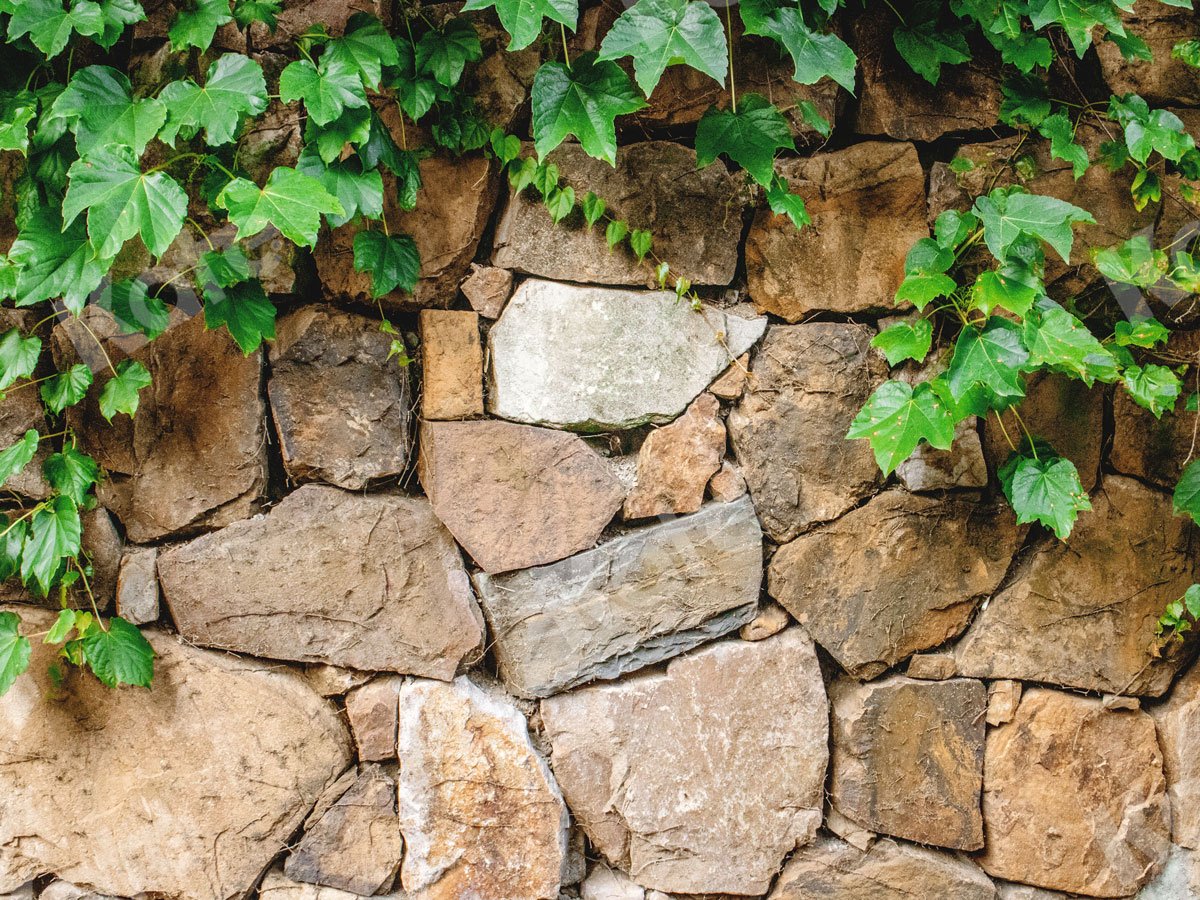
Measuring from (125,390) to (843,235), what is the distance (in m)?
1.35

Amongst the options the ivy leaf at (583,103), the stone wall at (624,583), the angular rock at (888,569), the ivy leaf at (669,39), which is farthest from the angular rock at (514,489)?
the ivy leaf at (669,39)

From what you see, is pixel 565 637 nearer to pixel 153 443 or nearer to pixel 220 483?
pixel 220 483

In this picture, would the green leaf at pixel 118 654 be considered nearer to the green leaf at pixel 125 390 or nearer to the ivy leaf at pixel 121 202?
the green leaf at pixel 125 390

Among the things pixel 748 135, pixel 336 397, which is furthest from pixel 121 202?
pixel 748 135

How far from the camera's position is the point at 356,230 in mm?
1459

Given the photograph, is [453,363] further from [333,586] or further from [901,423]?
[901,423]

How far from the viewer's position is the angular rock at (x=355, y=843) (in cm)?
155

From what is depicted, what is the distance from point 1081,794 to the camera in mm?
1641

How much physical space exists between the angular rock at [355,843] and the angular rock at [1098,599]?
1.22 meters

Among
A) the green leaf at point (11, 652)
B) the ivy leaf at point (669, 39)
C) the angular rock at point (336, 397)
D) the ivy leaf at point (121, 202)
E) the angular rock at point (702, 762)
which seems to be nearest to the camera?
the ivy leaf at point (121, 202)

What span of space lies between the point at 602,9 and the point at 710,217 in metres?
0.42

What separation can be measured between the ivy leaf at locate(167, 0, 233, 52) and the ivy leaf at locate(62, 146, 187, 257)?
0.23 metres

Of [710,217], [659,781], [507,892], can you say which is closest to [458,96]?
[710,217]

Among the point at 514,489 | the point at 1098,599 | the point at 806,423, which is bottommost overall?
the point at 1098,599
